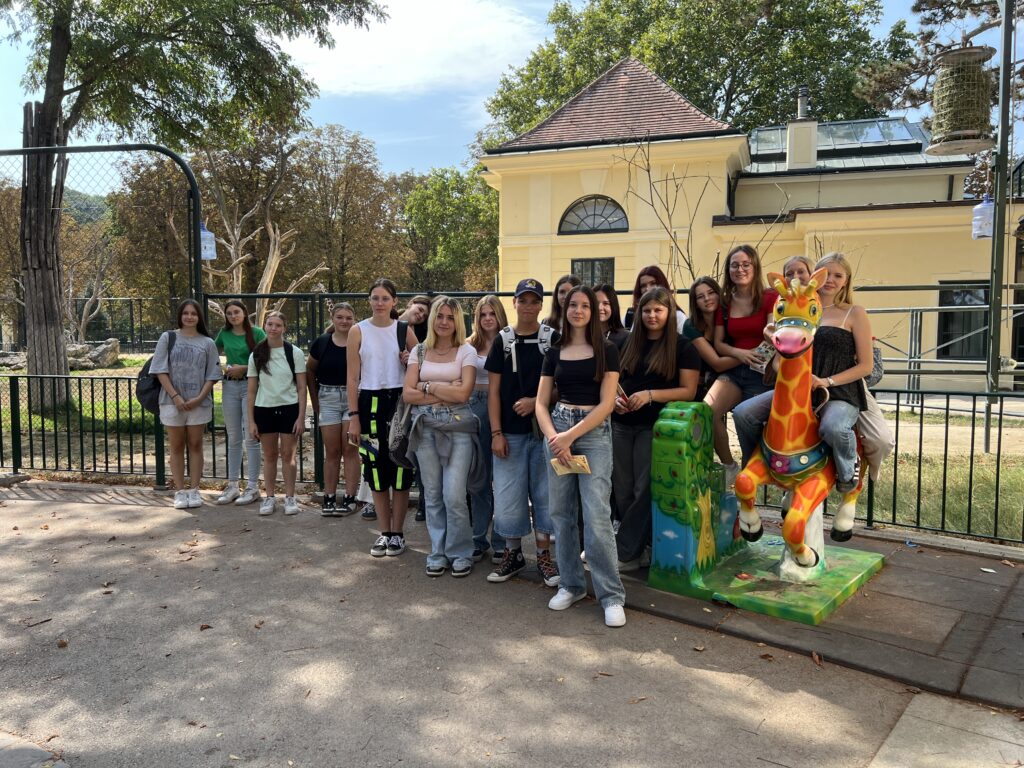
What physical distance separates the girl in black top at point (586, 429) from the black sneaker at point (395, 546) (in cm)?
147

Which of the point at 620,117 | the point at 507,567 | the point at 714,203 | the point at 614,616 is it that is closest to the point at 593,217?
the point at 620,117

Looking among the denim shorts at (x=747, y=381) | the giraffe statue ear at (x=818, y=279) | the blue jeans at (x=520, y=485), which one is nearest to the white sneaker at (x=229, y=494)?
the blue jeans at (x=520, y=485)

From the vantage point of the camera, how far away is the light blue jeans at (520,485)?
474cm

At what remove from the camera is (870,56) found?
29.9 metres

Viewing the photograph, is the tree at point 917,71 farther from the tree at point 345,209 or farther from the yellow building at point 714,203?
the tree at point 345,209

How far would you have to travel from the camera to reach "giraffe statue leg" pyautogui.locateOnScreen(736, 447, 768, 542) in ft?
13.8

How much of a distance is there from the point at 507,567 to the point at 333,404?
2339 mm

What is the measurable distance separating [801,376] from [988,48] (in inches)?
258

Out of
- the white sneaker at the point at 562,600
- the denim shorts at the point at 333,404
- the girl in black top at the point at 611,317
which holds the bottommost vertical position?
the white sneaker at the point at 562,600

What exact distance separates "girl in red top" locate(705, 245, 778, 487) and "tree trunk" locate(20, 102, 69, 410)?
1115cm

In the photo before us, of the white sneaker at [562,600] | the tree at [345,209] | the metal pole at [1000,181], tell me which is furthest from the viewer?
the tree at [345,209]

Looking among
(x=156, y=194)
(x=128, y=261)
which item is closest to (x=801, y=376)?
(x=156, y=194)

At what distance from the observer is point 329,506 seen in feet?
21.1

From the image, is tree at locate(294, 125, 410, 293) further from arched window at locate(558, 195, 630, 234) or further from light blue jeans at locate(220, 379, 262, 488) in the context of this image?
light blue jeans at locate(220, 379, 262, 488)
